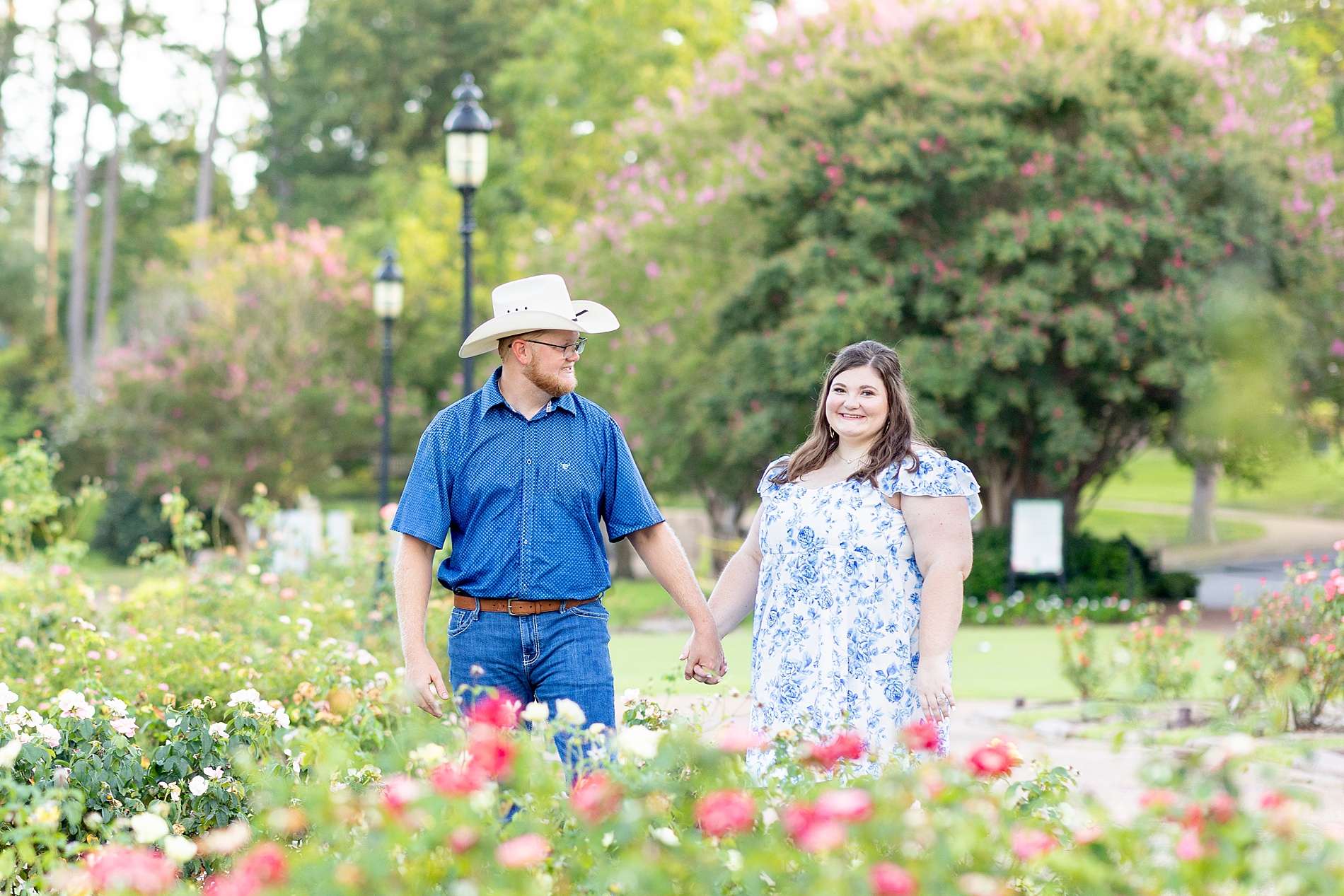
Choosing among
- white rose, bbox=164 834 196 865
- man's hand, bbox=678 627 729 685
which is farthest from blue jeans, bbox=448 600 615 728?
white rose, bbox=164 834 196 865

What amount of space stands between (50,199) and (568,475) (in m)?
39.1

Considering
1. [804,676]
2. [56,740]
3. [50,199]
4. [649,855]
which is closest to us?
[649,855]

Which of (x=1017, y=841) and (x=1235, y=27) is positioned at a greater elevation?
(x=1235, y=27)

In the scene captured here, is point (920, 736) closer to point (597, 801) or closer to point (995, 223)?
point (597, 801)

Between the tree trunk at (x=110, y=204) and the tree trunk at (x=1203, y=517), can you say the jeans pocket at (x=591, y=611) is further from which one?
the tree trunk at (x=110, y=204)

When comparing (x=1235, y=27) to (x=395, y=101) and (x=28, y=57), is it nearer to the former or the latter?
(x=395, y=101)

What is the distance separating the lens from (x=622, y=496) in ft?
13.0

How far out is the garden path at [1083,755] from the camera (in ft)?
18.2

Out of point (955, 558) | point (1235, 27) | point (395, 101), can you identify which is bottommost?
point (955, 558)

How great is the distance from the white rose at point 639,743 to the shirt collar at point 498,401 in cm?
158

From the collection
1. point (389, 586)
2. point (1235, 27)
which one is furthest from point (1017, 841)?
point (1235, 27)

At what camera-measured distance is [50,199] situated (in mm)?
38438

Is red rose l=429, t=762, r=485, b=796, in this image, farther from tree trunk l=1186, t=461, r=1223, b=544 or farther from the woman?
tree trunk l=1186, t=461, r=1223, b=544

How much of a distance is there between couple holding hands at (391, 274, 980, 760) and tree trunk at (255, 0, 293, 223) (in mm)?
38219
